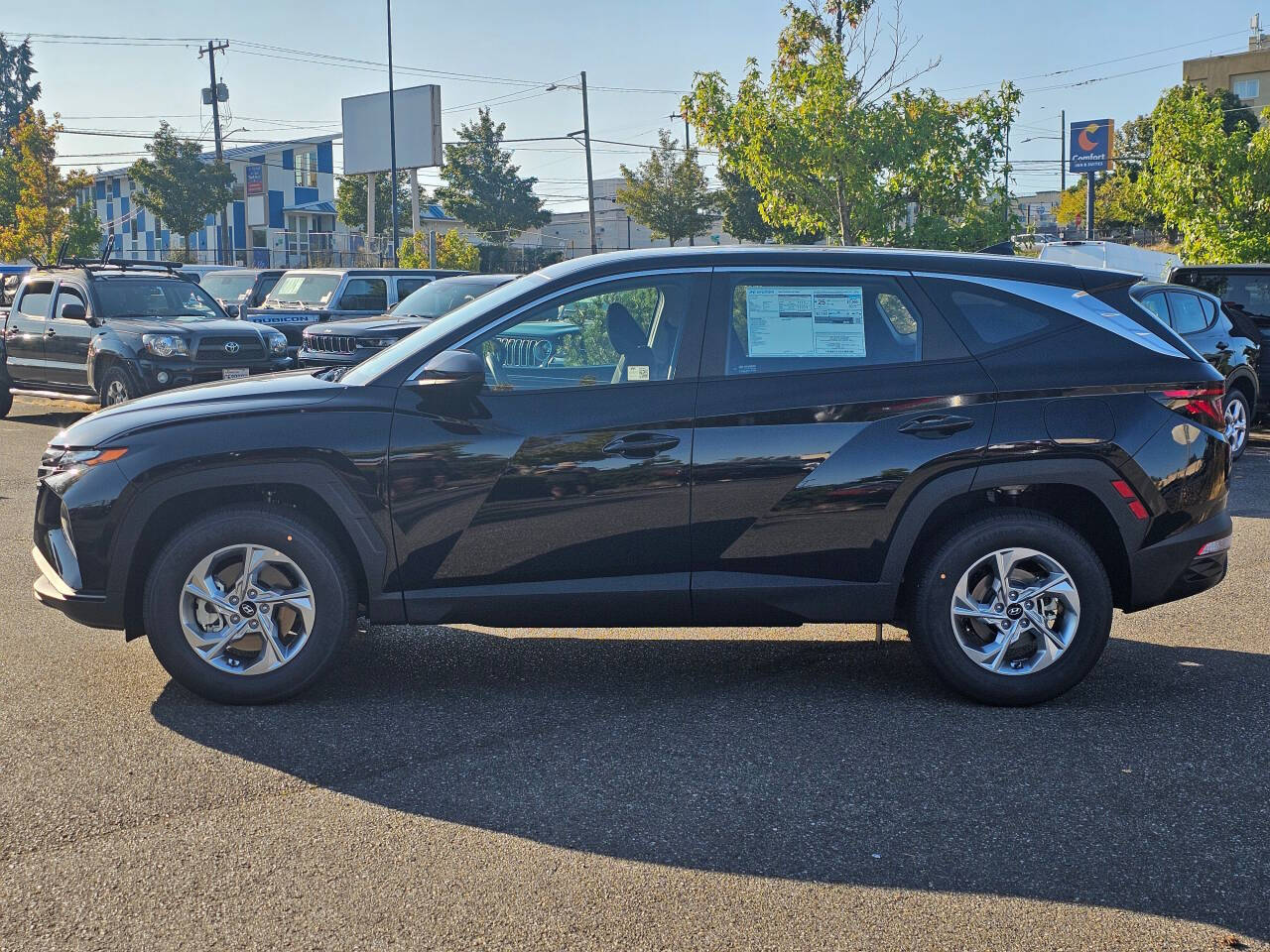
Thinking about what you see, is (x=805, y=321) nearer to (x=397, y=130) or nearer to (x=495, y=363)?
(x=495, y=363)

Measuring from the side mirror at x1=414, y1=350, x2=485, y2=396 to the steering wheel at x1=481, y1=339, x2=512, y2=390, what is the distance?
100mm

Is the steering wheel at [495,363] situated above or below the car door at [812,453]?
above

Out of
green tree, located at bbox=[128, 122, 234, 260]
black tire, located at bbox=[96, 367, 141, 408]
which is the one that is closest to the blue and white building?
green tree, located at bbox=[128, 122, 234, 260]

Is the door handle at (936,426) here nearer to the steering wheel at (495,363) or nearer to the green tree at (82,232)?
the steering wheel at (495,363)

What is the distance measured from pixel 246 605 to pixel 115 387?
36.8 ft

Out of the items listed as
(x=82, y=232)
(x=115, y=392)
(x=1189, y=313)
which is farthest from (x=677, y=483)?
(x=82, y=232)

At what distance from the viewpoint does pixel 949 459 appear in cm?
530

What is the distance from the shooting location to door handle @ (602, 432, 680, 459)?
17.1 ft

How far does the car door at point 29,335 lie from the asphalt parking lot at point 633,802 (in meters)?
11.6

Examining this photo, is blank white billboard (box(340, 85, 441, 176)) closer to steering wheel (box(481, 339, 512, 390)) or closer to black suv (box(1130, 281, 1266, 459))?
black suv (box(1130, 281, 1266, 459))

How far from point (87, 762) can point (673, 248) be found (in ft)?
10.3

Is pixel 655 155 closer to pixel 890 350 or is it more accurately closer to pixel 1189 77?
pixel 1189 77

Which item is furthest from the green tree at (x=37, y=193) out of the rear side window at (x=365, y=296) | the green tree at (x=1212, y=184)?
the green tree at (x=1212, y=184)

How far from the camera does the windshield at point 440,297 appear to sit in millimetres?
16703
